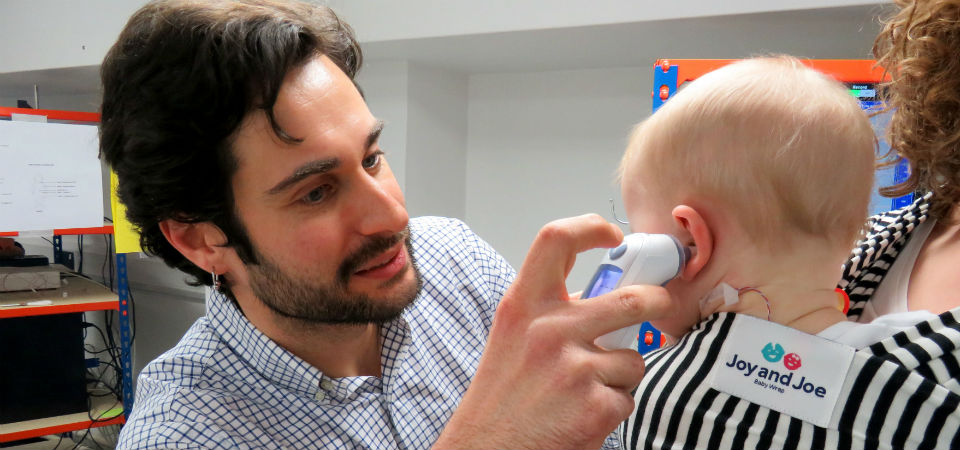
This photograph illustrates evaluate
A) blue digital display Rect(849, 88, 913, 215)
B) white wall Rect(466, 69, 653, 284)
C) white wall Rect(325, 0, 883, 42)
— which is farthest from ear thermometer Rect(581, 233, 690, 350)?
white wall Rect(466, 69, 653, 284)

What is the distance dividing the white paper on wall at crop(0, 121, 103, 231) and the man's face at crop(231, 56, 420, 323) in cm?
230

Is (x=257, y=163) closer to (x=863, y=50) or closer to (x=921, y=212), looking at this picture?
(x=921, y=212)

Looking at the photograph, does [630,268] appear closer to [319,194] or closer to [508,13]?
[319,194]

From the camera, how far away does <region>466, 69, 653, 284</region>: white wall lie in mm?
2564

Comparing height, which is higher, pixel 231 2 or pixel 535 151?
pixel 231 2

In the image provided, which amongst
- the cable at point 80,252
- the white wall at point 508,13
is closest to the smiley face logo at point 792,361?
the white wall at point 508,13

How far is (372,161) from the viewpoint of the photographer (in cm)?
112

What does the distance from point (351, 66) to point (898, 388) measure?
1022 millimetres

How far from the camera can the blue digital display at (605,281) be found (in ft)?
2.45

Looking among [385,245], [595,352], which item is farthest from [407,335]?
[595,352]

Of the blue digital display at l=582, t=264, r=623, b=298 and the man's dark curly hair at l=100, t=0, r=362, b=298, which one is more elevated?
the man's dark curly hair at l=100, t=0, r=362, b=298

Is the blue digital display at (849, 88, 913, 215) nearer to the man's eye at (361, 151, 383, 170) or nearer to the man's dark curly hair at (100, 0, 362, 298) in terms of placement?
the man's eye at (361, 151, 383, 170)

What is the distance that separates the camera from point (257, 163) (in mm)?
1033

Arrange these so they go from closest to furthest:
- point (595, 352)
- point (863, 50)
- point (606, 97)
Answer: point (595, 352) < point (863, 50) < point (606, 97)
